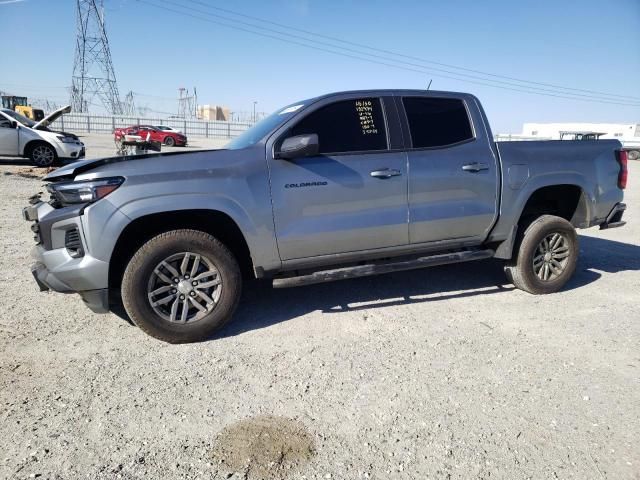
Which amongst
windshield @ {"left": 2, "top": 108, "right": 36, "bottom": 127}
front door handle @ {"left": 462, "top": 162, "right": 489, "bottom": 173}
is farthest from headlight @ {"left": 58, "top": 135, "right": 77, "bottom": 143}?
front door handle @ {"left": 462, "top": 162, "right": 489, "bottom": 173}

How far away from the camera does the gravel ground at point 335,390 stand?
2.23 meters

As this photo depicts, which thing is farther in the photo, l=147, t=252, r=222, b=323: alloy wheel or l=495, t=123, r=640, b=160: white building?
l=495, t=123, r=640, b=160: white building

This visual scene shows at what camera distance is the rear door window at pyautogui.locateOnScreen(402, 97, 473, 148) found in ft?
13.5

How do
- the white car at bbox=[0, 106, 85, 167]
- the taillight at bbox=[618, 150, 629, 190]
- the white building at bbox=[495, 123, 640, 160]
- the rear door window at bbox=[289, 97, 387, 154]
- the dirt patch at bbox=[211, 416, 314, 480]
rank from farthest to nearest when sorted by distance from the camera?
the white building at bbox=[495, 123, 640, 160]
the white car at bbox=[0, 106, 85, 167]
the taillight at bbox=[618, 150, 629, 190]
the rear door window at bbox=[289, 97, 387, 154]
the dirt patch at bbox=[211, 416, 314, 480]

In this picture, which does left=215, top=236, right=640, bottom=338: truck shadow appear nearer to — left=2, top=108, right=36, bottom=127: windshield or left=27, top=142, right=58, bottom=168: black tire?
left=27, top=142, right=58, bottom=168: black tire

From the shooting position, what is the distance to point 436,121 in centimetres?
422

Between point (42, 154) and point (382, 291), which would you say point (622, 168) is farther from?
point (42, 154)

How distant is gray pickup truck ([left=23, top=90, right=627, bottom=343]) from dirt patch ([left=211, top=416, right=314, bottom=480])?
3.88 ft

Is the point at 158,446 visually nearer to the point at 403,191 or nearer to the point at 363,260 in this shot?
the point at 363,260

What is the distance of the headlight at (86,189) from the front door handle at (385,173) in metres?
2.00

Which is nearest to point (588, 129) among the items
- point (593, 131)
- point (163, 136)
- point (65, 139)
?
point (593, 131)

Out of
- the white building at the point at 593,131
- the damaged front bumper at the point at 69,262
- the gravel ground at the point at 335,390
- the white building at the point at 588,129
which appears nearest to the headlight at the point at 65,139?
the gravel ground at the point at 335,390

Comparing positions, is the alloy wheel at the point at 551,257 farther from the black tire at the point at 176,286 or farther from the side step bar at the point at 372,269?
the black tire at the point at 176,286

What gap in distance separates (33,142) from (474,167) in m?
13.7
